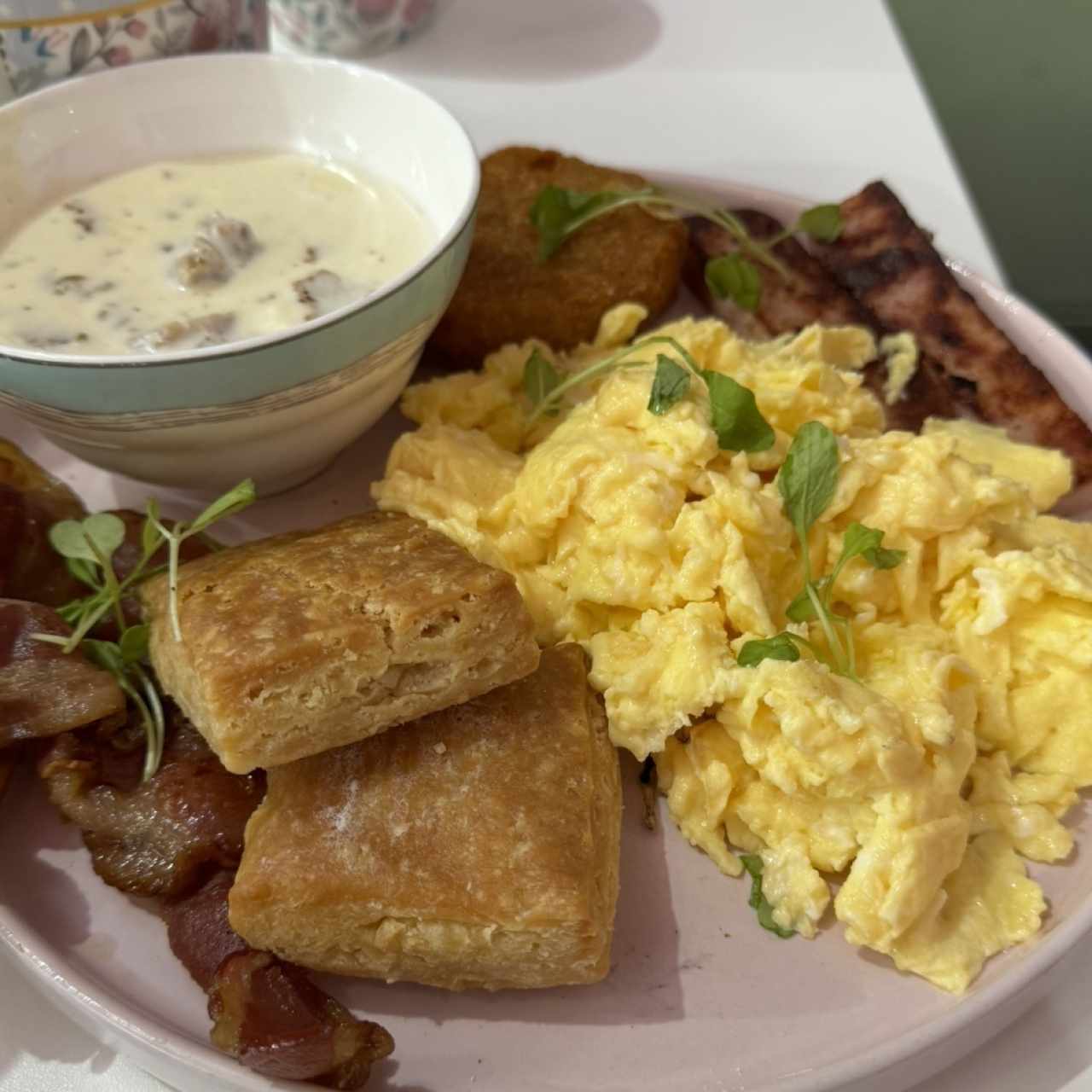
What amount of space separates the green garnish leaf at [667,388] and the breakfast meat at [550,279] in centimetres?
49

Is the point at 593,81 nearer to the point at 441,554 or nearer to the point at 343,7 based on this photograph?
the point at 343,7

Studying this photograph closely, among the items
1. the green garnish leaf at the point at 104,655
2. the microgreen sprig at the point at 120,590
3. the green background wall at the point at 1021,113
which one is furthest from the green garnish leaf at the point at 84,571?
the green background wall at the point at 1021,113

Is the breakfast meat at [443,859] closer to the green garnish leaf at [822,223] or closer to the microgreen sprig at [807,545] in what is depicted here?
the microgreen sprig at [807,545]

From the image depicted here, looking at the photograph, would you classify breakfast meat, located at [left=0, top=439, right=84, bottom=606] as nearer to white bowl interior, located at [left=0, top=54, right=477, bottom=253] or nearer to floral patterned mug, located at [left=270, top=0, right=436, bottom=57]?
white bowl interior, located at [left=0, top=54, right=477, bottom=253]

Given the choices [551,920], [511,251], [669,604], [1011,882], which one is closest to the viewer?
[551,920]

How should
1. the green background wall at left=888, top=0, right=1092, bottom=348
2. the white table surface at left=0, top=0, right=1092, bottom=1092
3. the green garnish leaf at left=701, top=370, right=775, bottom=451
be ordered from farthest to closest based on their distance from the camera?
1. the green background wall at left=888, top=0, right=1092, bottom=348
2. the white table surface at left=0, top=0, right=1092, bottom=1092
3. the green garnish leaf at left=701, top=370, right=775, bottom=451

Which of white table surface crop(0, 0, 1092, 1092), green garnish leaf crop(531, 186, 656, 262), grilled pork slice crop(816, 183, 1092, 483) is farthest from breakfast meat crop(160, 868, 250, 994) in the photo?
white table surface crop(0, 0, 1092, 1092)

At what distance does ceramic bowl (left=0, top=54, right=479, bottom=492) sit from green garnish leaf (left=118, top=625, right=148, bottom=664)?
31cm

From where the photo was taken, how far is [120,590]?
1.71 meters

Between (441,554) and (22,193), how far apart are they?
1156 mm

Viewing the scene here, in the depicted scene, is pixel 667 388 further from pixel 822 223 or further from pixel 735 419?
pixel 822 223

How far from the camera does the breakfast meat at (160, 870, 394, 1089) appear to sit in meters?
1.28

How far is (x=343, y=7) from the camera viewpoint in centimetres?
318

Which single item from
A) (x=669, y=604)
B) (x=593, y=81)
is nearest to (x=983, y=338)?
(x=669, y=604)
